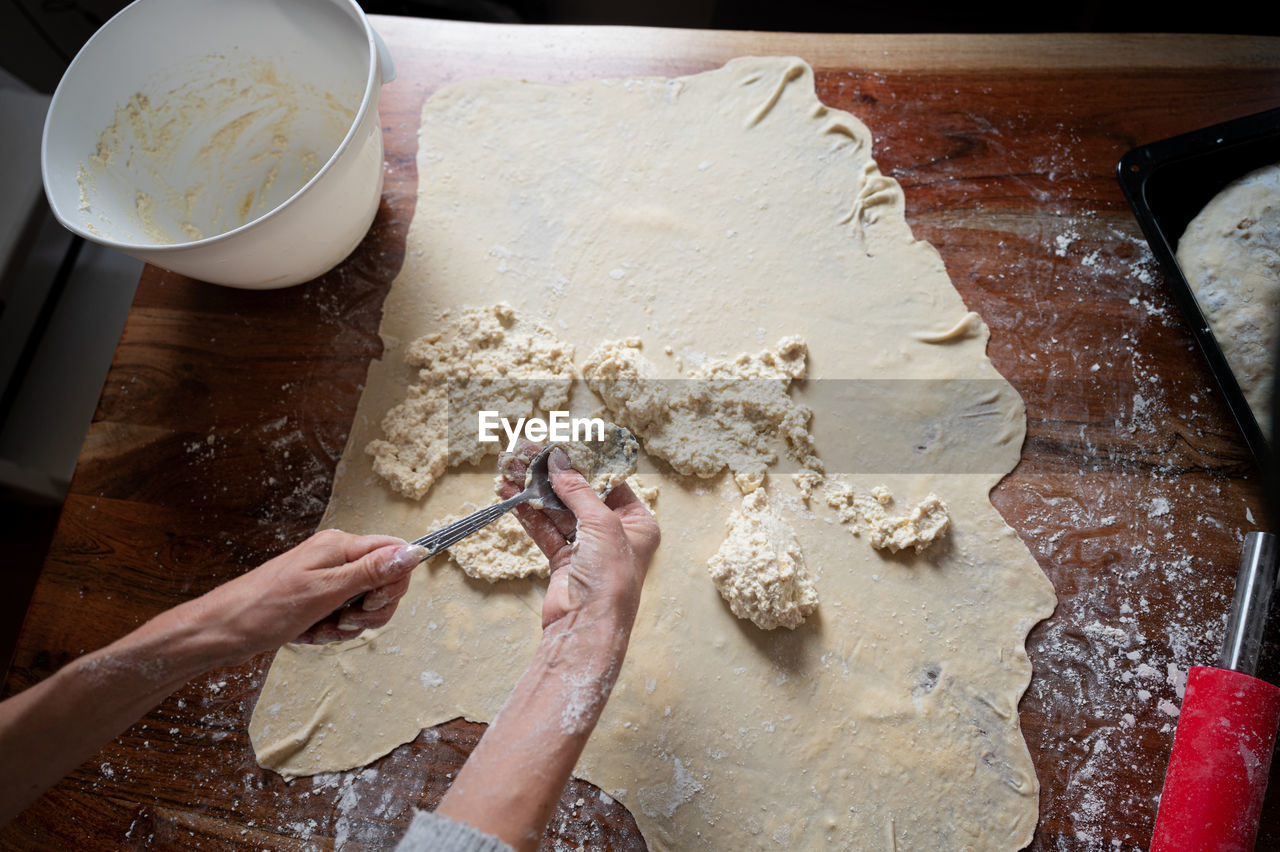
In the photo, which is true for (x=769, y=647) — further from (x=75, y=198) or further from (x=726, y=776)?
(x=75, y=198)

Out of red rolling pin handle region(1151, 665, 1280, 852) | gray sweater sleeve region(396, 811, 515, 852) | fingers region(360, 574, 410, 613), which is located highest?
gray sweater sleeve region(396, 811, 515, 852)

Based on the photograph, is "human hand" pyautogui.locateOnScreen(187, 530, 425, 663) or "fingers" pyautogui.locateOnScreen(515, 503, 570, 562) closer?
"human hand" pyautogui.locateOnScreen(187, 530, 425, 663)

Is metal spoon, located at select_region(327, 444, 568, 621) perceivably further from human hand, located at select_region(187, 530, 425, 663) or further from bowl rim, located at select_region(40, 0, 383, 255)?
bowl rim, located at select_region(40, 0, 383, 255)

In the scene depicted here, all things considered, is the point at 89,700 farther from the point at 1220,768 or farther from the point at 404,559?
the point at 1220,768

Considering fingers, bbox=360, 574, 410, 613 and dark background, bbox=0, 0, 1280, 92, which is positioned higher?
dark background, bbox=0, 0, 1280, 92

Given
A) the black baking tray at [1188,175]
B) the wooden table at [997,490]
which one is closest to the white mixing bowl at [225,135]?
the wooden table at [997,490]

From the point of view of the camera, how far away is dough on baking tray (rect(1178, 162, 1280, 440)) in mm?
1262

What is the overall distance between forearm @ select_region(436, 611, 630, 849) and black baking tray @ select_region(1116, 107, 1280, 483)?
1.19 m

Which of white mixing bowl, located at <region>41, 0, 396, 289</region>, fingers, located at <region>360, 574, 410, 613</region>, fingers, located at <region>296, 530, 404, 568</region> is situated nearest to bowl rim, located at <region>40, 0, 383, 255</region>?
white mixing bowl, located at <region>41, 0, 396, 289</region>

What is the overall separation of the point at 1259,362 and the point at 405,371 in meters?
1.58

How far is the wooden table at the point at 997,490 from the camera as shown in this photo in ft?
3.96

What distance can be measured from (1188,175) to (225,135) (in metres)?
2.00

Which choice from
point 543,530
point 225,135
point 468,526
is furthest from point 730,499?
point 225,135

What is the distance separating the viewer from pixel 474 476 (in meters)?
1.33
